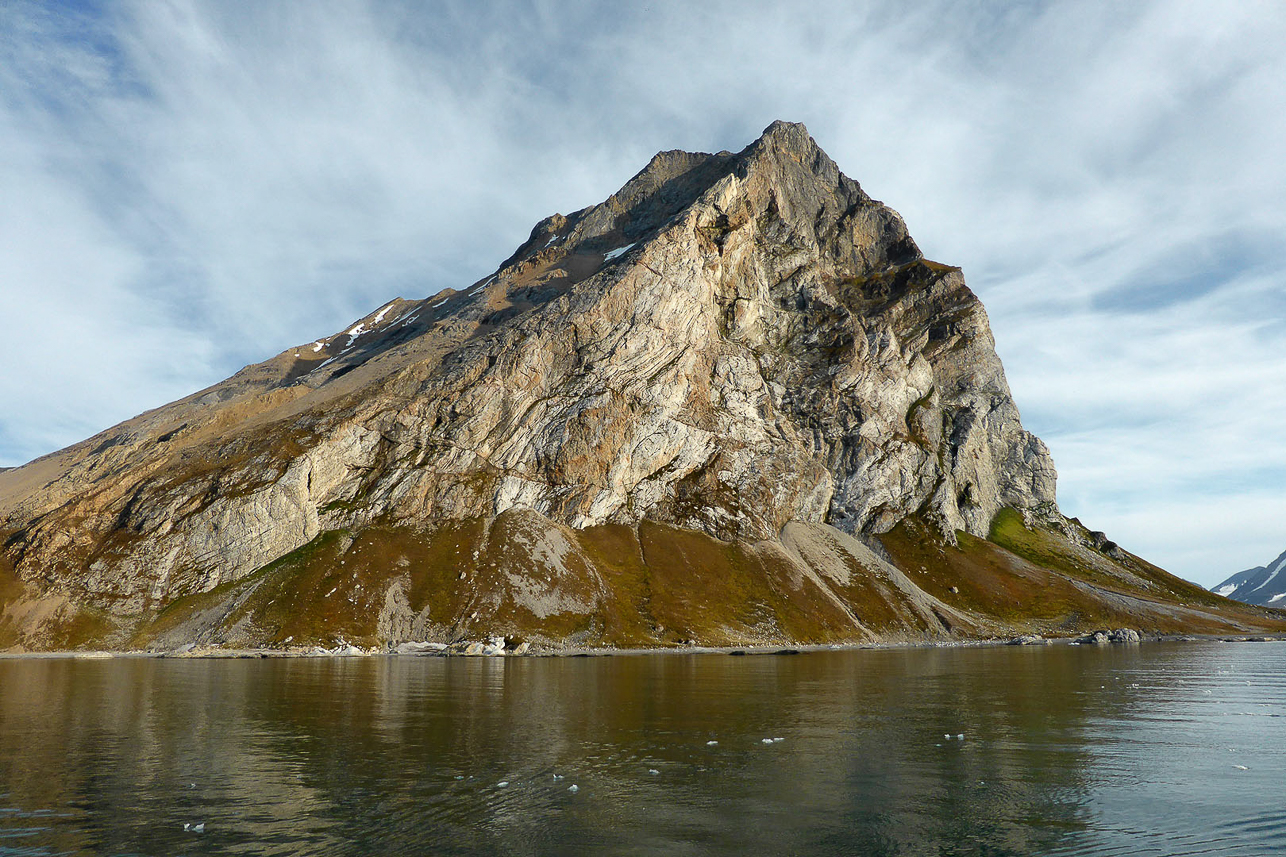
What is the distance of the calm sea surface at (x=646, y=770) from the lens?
72.8ft

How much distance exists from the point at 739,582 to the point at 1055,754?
430ft

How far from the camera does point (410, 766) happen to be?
31.8 m

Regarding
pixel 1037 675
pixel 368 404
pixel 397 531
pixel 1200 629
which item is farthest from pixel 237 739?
pixel 1200 629

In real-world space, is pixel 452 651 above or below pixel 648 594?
below

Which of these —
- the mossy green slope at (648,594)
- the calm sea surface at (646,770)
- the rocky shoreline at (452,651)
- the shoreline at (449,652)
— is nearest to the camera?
the calm sea surface at (646,770)

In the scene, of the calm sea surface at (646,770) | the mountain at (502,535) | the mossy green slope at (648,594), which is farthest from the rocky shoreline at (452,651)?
the calm sea surface at (646,770)

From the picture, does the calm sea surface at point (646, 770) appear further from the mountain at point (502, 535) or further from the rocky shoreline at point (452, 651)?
the mountain at point (502, 535)

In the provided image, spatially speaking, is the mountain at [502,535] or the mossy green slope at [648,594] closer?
the mossy green slope at [648,594]

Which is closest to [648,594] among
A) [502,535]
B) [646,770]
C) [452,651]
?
[502,535]

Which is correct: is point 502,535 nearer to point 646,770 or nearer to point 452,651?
point 452,651

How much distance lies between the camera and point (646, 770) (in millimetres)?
31234

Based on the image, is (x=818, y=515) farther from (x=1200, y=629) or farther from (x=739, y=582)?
(x=1200, y=629)

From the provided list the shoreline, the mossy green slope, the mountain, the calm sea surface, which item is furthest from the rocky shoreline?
the calm sea surface

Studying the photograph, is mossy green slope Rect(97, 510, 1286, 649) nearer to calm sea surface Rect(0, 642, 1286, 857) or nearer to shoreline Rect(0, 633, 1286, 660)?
Result: shoreline Rect(0, 633, 1286, 660)
